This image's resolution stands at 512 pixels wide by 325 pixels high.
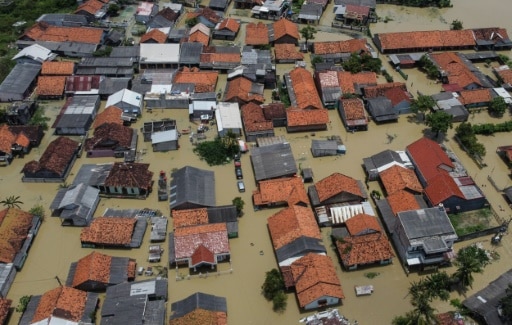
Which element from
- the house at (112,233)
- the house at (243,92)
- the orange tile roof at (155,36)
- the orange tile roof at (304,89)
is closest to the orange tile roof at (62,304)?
the house at (112,233)

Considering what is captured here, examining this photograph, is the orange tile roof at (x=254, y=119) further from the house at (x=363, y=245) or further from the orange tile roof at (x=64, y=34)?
the orange tile roof at (x=64, y=34)

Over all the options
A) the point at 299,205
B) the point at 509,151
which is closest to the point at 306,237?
the point at 299,205

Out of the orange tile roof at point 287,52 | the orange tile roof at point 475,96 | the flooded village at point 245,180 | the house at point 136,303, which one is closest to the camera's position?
the house at point 136,303

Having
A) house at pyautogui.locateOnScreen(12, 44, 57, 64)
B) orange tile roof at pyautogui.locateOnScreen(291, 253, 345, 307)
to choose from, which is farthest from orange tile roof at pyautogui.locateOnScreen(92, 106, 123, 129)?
orange tile roof at pyautogui.locateOnScreen(291, 253, 345, 307)

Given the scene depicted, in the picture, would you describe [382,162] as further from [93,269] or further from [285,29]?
[285,29]

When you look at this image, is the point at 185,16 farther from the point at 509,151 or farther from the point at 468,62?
the point at 509,151

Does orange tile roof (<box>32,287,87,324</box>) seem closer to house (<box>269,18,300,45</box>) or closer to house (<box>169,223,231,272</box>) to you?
house (<box>169,223,231,272</box>)
